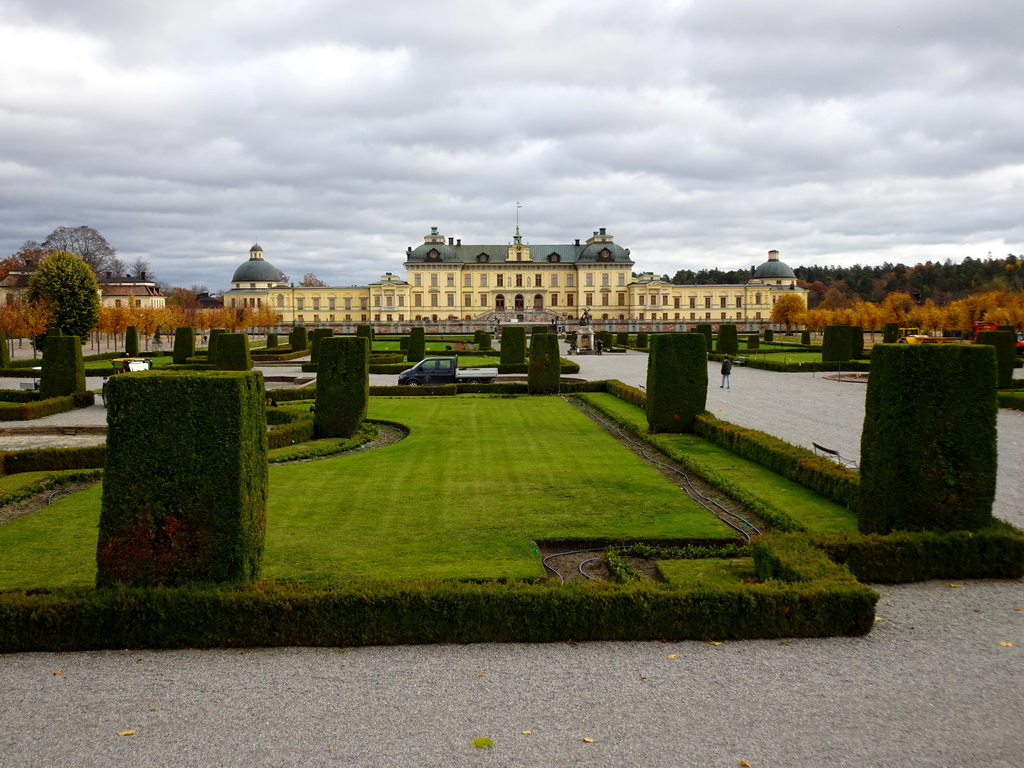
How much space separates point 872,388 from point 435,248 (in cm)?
7909

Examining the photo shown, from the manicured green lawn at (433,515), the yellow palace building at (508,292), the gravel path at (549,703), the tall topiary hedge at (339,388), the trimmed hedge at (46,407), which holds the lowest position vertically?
the gravel path at (549,703)

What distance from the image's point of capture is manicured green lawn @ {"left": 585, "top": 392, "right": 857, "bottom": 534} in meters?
7.91

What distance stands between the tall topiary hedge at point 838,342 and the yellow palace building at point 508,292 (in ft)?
173

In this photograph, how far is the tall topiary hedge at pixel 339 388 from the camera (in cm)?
1398

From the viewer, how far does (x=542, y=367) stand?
21.2 m

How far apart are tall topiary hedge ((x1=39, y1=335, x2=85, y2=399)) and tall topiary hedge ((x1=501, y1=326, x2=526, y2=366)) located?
572 inches

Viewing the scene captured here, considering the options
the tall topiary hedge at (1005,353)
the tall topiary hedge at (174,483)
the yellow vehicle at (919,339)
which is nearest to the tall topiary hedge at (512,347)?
the yellow vehicle at (919,339)

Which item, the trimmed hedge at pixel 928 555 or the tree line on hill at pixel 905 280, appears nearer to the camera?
the trimmed hedge at pixel 928 555

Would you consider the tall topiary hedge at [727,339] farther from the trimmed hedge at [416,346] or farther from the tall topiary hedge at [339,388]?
the tall topiary hedge at [339,388]

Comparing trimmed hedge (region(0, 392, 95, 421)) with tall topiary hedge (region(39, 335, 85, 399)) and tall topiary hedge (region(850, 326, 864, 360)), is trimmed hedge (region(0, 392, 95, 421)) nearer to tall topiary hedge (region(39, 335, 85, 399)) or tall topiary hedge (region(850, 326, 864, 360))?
tall topiary hedge (region(39, 335, 85, 399))

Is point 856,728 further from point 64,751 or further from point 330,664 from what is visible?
point 64,751

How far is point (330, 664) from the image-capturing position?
→ 16.3ft

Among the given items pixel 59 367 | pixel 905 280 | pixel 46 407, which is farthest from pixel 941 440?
pixel 905 280

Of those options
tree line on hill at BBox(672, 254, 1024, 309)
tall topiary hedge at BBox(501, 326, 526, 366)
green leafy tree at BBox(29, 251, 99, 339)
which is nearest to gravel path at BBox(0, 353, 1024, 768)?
tall topiary hedge at BBox(501, 326, 526, 366)
